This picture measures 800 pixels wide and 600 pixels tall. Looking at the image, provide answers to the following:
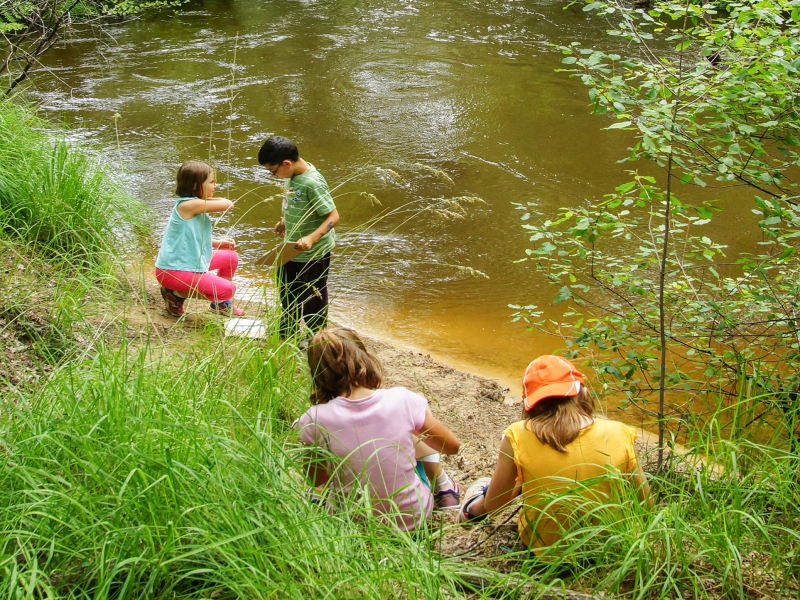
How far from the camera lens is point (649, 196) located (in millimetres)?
3086

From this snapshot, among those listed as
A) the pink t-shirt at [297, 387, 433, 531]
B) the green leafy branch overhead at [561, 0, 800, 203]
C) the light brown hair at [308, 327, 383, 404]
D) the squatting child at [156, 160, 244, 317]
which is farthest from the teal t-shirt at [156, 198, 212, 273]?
the green leafy branch overhead at [561, 0, 800, 203]

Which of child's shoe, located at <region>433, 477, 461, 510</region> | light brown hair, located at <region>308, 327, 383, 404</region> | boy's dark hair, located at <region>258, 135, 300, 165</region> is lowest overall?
child's shoe, located at <region>433, 477, 461, 510</region>

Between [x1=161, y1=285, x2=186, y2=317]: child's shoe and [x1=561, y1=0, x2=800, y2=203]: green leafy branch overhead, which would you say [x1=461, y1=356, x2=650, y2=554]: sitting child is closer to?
[x1=561, y1=0, x2=800, y2=203]: green leafy branch overhead

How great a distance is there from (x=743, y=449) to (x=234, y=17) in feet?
50.7

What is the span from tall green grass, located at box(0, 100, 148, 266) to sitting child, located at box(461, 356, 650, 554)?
2.94 meters

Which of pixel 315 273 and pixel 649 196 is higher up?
pixel 649 196

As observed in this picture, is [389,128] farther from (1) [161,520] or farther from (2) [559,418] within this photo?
(1) [161,520]

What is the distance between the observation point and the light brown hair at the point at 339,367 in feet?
8.89

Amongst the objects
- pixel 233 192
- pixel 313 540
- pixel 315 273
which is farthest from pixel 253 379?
pixel 233 192

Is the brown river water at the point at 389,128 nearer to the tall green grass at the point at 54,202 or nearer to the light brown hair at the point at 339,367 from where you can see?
the tall green grass at the point at 54,202

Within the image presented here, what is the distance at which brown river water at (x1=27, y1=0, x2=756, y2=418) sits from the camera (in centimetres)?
633

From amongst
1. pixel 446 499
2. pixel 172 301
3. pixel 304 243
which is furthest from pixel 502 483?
pixel 172 301

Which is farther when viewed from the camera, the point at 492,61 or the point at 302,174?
the point at 492,61

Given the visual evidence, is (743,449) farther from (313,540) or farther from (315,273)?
(315,273)
